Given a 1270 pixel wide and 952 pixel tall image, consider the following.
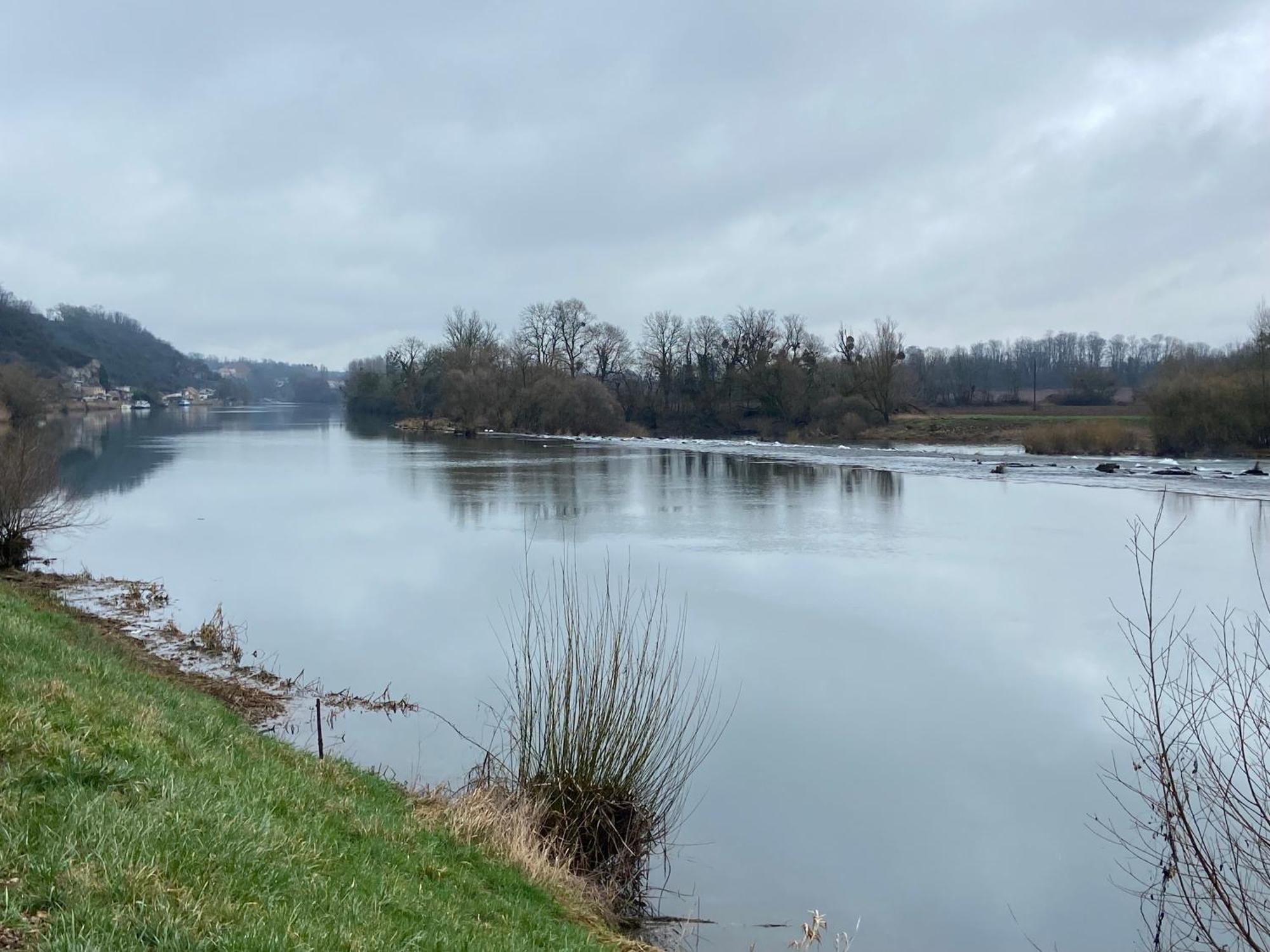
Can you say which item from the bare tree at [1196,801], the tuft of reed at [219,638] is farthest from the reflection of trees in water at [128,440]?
the bare tree at [1196,801]

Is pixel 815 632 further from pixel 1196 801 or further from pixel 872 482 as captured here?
pixel 872 482

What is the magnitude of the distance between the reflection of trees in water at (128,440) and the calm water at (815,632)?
0.99m

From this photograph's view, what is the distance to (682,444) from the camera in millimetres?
61969

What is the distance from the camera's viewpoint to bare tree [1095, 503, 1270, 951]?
16.4 feet

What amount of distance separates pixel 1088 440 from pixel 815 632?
40.4 metres

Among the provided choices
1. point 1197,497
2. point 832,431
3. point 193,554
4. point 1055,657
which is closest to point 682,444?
point 832,431

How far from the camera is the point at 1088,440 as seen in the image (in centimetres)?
4850

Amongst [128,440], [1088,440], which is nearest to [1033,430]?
[1088,440]

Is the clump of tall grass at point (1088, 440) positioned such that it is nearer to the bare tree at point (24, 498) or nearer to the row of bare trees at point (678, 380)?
the row of bare trees at point (678, 380)

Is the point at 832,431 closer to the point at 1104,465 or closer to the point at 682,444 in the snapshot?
the point at 682,444

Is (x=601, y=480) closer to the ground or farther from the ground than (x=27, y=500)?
closer to the ground

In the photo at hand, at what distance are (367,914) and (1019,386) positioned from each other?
114 m

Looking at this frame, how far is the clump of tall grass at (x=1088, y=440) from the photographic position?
47500 mm

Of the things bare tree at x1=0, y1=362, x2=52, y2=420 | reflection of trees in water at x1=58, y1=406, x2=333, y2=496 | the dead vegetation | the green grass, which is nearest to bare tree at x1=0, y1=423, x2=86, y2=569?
reflection of trees in water at x1=58, y1=406, x2=333, y2=496
